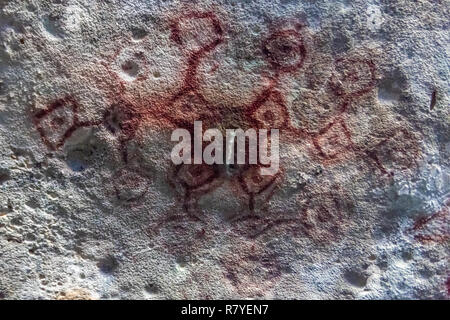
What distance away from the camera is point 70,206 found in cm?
118

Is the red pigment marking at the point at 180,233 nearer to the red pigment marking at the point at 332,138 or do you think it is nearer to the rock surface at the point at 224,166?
the rock surface at the point at 224,166

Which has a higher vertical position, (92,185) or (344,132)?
(344,132)

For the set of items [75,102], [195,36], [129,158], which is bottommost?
[129,158]

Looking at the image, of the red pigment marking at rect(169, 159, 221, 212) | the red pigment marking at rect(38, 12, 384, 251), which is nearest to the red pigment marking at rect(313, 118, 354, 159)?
the red pigment marking at rect(38, 12, 384, 251)

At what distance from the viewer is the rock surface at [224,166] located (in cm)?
116

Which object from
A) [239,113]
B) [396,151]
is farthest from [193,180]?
[396,151]

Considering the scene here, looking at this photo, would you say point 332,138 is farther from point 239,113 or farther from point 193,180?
point 193,180

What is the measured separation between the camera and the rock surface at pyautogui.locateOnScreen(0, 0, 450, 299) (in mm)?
1157

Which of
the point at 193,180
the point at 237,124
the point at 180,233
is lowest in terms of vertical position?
the point at 180,233

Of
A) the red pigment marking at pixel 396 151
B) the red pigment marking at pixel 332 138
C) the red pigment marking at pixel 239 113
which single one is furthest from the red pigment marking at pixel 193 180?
the red pigment marking at pixel 396 151

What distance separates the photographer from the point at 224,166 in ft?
3.90

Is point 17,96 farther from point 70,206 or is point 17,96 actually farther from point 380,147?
point 380,147

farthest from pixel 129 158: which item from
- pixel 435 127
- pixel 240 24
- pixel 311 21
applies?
pixel 435 127

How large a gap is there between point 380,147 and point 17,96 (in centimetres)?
79
